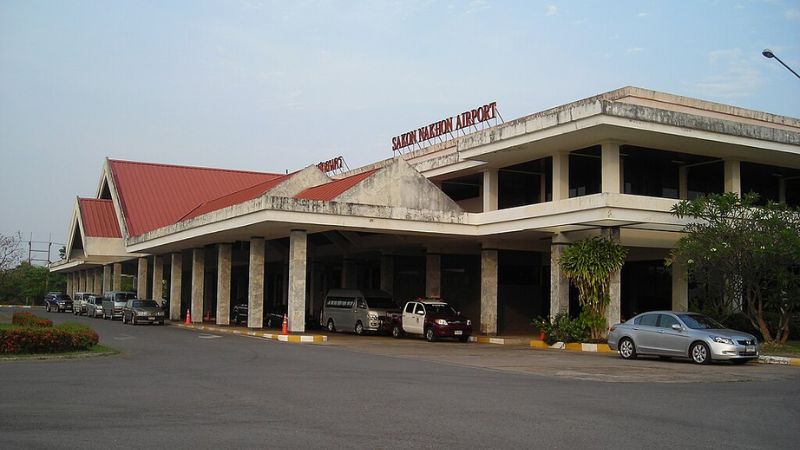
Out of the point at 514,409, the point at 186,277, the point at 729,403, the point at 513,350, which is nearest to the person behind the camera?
the point at 514,409

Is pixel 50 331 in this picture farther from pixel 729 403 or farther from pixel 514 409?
pixel 729 403

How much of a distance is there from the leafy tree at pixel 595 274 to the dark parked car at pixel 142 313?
2413 cm

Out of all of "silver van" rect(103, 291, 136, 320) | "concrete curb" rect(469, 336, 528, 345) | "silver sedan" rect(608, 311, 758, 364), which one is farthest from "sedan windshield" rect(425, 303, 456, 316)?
"silver van" rect(103, 291, 136, 320)

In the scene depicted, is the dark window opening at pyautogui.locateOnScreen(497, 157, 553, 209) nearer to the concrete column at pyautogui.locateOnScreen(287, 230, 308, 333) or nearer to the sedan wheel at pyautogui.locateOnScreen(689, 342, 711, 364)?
the concrete column at pyautogui.locateOnScreen(287, 230, 308, 333)

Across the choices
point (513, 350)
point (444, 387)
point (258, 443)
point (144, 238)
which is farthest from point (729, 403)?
point (144, 238)

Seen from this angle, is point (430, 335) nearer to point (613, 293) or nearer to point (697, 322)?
point (613, 293)

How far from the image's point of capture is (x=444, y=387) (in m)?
15.5

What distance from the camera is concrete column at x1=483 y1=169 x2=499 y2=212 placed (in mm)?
35688

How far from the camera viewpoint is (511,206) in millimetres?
39000

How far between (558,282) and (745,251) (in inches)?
317

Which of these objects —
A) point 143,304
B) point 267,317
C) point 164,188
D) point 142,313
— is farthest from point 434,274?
point 164,188

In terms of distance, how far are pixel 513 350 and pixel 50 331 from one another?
592 inches

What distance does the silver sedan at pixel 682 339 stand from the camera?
72.0 feet

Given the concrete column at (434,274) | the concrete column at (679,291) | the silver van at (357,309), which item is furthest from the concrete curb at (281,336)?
the concrete column at (679,291)
